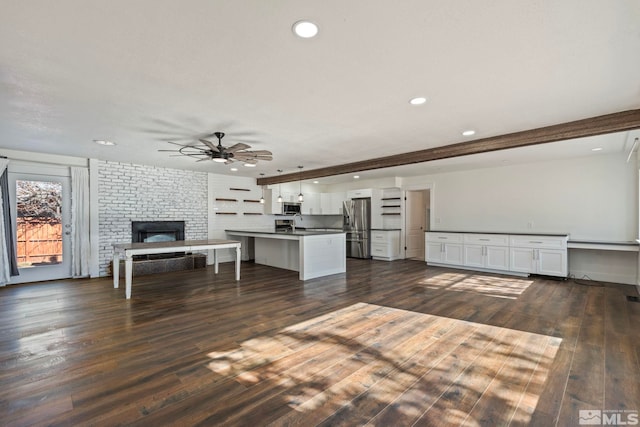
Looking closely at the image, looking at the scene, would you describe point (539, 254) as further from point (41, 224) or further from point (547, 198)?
point (41, 224)

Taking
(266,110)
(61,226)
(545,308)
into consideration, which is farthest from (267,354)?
(61,226)

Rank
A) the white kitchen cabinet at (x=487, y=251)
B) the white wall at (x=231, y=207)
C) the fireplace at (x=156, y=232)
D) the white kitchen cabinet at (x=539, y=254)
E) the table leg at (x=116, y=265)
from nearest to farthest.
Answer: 1. the table leg at (x=116, y=265)
2. the white kitchen cabinet at (x=539, y=254)
3. the white kitchen cabinet at (x=487, y=251)
4. the fireplace at (x=156, y=232)
5. the white wall at (x=231, y=207)

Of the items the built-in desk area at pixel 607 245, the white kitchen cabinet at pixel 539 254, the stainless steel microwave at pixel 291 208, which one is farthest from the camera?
the stainless steel microwave at pixel 291 208

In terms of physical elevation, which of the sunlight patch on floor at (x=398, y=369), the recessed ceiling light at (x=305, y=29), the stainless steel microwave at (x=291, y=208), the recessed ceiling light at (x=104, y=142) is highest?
the recessed ceiling light at (x=305, y=29)

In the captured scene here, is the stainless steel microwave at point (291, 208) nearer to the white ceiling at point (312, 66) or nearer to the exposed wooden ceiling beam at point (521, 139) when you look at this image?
the exposed wooden ceiling beam at point (521, 139)

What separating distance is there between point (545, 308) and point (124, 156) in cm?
726

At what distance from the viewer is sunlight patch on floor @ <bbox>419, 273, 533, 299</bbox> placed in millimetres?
4590

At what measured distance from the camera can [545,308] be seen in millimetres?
3789

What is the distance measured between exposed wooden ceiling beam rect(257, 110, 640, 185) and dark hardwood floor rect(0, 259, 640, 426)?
2.17 meters

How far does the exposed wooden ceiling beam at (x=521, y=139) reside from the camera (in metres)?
3.18

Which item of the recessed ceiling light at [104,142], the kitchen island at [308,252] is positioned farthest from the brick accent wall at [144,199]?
the recessed ceiling light at [104,142]

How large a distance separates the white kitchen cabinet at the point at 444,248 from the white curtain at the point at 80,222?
291 inches

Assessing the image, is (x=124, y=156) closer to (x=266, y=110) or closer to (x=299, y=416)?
(x=266, y=110)

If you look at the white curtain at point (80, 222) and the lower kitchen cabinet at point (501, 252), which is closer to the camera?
the lower kitchen cabinet at point (501, 252)
